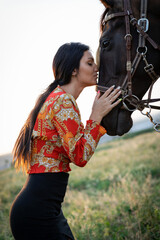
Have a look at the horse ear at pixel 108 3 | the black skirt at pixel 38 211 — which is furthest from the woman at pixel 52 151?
the horse ear at pixel 108 3

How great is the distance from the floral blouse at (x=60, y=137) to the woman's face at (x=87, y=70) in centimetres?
24

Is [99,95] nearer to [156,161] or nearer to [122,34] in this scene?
[122,34]

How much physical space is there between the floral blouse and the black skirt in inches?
3.4

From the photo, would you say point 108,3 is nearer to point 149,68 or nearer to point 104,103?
point 149,68

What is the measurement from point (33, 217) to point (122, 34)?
167 cm

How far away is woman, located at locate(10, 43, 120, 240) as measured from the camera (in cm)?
158

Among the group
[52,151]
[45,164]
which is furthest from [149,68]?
[45,164]

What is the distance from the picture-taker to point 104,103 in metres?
1.81

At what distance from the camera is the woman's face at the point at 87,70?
188 centimetres

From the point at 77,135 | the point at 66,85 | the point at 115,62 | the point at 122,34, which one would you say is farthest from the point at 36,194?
the point at 122,34

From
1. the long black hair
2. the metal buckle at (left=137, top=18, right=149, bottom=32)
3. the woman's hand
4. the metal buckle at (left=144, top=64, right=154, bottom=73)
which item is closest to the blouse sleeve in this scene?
the woman's hand

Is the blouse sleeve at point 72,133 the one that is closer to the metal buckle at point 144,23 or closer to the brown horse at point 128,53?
the brown horse at point 128,53

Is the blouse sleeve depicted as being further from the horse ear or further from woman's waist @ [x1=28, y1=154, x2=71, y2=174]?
the horse ear

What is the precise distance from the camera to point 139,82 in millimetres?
2016
